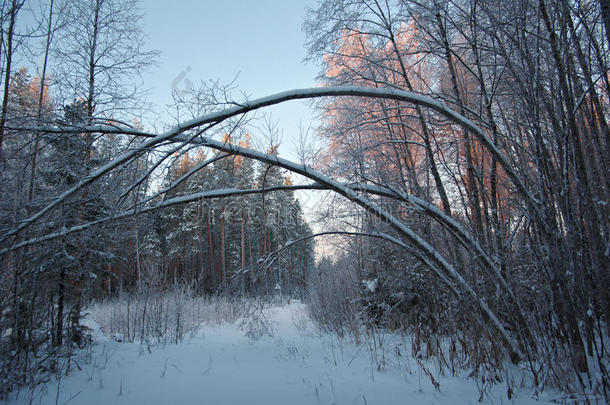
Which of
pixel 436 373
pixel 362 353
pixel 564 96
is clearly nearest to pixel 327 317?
pixel 362 353

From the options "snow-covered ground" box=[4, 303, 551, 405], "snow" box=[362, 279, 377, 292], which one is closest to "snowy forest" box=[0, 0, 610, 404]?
"snow-covered ground" box=[4, 303, 551, 405]

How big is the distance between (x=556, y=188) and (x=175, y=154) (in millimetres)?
3545

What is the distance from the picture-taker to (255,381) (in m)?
3.55

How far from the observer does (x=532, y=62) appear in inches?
95.3

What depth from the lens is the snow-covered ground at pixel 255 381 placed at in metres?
2.81

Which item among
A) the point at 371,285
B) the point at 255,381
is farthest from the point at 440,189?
the point at 255,381

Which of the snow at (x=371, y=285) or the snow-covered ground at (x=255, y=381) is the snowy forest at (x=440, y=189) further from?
the snow at (x=371, y=285)

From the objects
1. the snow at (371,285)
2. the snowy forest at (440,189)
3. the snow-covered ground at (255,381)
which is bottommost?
the snow-covered ground at (255,381)

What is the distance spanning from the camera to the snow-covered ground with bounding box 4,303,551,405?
9.21 feet

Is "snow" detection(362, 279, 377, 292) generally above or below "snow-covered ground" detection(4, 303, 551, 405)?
above

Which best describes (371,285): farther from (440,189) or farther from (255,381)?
(255,381)

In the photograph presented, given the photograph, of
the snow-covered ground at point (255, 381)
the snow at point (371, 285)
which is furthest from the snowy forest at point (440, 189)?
the snow at point (371, 285)

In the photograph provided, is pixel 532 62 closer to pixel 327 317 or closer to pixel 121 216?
pixel 121 216

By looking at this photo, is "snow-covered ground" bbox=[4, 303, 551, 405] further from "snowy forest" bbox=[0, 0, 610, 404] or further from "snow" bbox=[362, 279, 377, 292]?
"snow" bbox=[362, 279, 377, 292]
